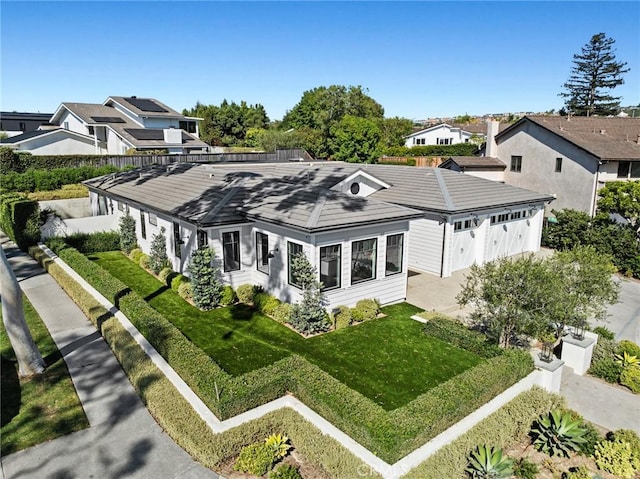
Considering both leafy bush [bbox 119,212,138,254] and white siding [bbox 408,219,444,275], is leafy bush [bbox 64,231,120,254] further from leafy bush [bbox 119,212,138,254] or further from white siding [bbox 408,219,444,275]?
white siding [bbox 408,219,444,275]

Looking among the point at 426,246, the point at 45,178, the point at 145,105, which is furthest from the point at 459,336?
the point at 145,105

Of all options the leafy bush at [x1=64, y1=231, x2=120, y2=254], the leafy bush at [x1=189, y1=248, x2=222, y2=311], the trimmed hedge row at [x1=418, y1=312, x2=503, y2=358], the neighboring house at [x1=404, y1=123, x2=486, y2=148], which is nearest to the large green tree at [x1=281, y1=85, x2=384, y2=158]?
the neighboring house at [x1=404, y1=123, x2=486, y2=148]

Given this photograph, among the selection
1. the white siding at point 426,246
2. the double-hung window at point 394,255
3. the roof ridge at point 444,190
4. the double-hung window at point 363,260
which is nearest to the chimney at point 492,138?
the roof ridge at point 444,190

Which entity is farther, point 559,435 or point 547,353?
point 547,353

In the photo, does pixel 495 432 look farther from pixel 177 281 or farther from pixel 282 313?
pixel 177 281

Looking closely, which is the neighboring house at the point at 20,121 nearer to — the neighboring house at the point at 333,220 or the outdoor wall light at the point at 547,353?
the neighboring house at the point at 333,220
